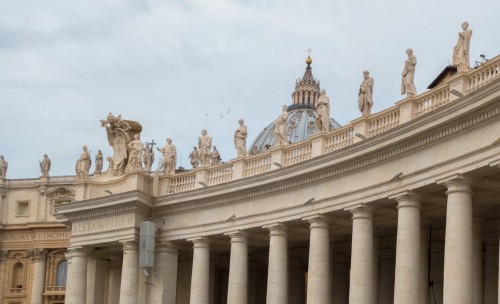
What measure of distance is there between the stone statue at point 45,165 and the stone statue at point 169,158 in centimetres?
5983

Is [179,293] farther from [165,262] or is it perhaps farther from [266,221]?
[266,221]

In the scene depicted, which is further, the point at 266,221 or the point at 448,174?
the point at 266,221

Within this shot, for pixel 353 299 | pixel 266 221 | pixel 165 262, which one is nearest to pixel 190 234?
pixel 165 262

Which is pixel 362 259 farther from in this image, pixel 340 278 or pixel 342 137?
pixel 340 278

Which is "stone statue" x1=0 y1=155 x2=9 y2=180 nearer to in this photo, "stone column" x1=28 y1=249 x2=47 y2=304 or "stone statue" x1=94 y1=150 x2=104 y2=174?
"stone column" x1=28 y1=249 x2=47 y2=304

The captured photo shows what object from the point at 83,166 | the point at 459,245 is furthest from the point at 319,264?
the point at 83,166

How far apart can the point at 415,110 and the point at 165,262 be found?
63.2ft

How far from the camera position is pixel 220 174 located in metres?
56.9

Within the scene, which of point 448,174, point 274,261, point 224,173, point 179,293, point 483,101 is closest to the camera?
point 483,101

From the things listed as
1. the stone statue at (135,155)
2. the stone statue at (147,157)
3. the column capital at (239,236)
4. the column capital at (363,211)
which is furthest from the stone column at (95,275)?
the column capital at (363,211)

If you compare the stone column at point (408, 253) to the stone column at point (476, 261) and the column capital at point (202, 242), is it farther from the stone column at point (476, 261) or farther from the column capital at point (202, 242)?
the column capital at point (202, 242)

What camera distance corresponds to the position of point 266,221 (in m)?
52.2

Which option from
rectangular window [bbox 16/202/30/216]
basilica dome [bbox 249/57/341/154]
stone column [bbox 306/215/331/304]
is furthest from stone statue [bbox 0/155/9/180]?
stone column [bbox 306/215/331/304]

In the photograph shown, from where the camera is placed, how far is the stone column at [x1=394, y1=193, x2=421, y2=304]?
1661 inches
